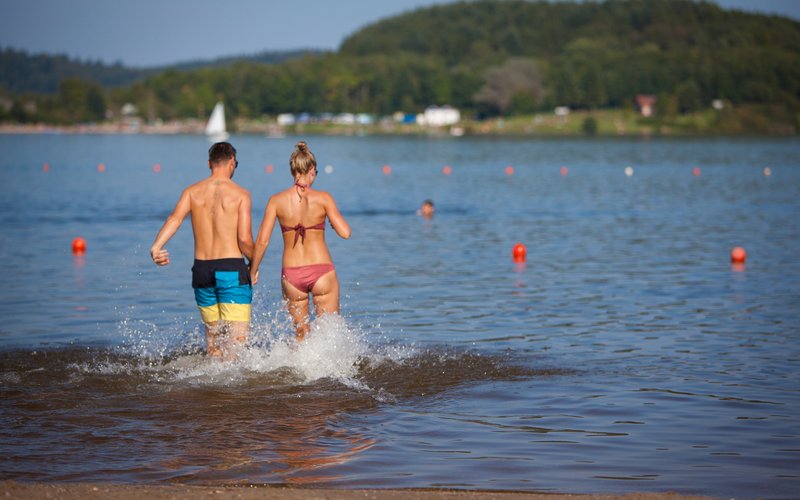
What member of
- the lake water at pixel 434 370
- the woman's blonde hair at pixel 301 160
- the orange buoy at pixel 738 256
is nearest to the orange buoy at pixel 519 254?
the lake water at pixel 434 370

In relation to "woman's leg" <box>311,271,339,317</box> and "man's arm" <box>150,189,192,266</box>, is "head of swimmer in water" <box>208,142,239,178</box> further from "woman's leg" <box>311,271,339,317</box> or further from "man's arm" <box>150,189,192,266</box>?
"woman's leg" <box>311,271,339,317</box>

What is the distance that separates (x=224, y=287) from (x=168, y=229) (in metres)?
0.80

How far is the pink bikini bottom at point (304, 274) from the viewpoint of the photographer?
10648 millimetres

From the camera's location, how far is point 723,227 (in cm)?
3009

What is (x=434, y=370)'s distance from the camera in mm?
11805

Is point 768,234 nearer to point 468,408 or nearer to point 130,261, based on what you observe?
point 130,261

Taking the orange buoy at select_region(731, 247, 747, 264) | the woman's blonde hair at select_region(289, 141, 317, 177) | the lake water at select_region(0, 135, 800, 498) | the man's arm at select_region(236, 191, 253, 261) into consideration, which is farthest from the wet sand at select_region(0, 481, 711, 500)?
the orange buoy at select_region(731, 247, 747, 264)

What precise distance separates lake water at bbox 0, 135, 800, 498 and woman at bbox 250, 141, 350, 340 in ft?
1.34

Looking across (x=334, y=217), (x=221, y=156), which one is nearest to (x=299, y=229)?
(x=334, y=217)

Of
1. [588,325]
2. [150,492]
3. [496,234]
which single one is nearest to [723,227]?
[496,234]

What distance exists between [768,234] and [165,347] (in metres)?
20.2

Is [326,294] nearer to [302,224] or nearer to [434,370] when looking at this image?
[302,224]

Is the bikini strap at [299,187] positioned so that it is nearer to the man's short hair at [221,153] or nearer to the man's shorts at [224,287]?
the man's short hair at [221,153]

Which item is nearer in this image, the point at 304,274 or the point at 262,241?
the point at 262,241
